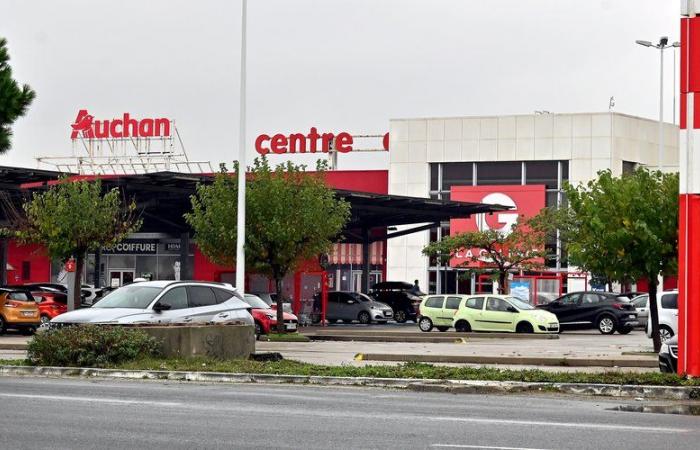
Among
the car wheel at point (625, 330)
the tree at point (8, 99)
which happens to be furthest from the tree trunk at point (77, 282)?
the car wheel at point (625, 330)

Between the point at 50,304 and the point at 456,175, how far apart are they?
39712 millimetres

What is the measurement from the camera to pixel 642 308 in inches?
1858

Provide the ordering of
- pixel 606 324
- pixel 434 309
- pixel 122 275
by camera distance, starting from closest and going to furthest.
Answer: pixel 606 324 < pixel 434 309 < pixel 122 275

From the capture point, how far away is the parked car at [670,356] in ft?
62.0

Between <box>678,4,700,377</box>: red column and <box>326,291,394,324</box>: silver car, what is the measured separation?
35963 mm

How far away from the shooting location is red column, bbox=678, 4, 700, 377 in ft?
57.3

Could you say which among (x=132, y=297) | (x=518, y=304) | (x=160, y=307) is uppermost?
(x=132, y=297)

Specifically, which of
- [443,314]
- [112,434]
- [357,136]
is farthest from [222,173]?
[357,136]

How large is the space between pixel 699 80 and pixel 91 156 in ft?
208

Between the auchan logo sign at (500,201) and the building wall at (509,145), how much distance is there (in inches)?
100

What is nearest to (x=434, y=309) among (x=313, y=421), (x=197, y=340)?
(x=197, y=340)

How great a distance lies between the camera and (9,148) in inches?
1149

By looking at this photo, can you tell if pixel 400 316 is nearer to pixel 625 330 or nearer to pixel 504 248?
pixel 504 248

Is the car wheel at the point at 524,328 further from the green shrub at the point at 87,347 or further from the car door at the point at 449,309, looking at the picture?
the green shrub at the point at 87,347
